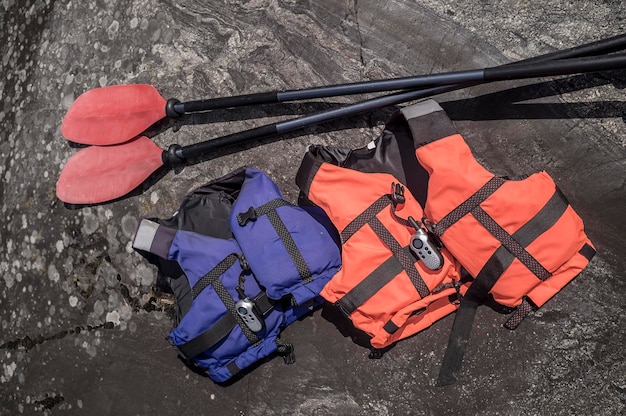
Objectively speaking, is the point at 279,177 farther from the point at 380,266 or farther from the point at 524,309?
the point at 524,309

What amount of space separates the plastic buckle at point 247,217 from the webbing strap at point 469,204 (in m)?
0.80

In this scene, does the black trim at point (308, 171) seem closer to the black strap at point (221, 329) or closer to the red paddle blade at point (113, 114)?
the black strap at point (221, 329)

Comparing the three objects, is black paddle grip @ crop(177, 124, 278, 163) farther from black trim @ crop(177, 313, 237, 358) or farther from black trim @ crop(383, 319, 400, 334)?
black trim @ crop(383, 319, 400, 334)

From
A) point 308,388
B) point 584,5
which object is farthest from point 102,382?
point 584,5

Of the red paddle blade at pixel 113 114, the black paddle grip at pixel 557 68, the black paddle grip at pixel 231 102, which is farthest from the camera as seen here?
the red paddle blade at pixel 113 114

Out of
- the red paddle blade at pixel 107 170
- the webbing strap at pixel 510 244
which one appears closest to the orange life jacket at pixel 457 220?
the webbing strap at pixel 510 244

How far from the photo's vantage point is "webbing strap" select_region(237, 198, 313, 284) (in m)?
2.38

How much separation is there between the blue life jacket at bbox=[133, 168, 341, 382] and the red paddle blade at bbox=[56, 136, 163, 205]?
41 centimetres

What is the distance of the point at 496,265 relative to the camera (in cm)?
223

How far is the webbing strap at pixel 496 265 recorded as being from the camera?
2193 millimetres

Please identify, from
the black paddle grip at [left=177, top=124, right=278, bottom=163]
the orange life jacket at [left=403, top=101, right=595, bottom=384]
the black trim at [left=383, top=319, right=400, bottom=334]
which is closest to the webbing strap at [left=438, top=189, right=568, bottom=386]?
the orange life jacket at [left=403, top=101, right=595, bottom=384]

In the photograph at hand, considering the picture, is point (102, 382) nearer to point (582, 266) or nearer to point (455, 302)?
point (455, 302)

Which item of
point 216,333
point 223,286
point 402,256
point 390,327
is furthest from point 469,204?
point 216,333

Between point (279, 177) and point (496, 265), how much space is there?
114cm
